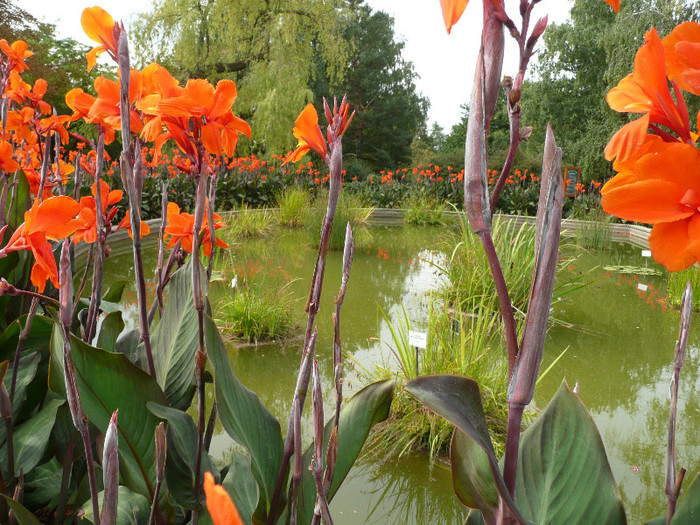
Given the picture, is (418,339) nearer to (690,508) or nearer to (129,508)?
(129,508)

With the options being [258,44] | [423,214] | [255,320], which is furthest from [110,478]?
[258,44]

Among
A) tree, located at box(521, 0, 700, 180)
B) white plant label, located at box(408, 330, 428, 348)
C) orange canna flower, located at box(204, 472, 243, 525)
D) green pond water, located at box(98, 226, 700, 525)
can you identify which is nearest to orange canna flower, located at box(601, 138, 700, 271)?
orange canna flower, located at box(204, 472, 243, 525)

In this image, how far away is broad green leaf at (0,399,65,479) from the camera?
99 centimetres

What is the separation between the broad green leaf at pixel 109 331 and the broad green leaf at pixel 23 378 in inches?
5.3

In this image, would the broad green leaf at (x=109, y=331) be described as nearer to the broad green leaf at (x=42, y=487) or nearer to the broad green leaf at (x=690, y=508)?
the broad green leaf at (x=42, y=487)

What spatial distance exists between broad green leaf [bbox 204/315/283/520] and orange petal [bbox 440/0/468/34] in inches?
A: 20.3

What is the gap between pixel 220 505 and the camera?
0.55ft

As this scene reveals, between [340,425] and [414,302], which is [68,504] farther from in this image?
[414,302]

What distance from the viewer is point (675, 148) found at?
33 cm

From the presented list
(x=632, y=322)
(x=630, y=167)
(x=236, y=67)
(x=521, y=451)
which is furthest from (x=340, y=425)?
(x=236, y=67)

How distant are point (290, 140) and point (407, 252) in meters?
6.82

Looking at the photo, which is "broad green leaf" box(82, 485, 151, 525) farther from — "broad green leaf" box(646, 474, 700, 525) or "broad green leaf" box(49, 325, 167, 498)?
"broad green leaf" box(646, 474, 700, 525)

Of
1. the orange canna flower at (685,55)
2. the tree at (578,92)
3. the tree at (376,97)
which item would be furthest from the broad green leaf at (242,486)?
the tree at (376,97)

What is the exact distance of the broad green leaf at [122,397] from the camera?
77 cm
